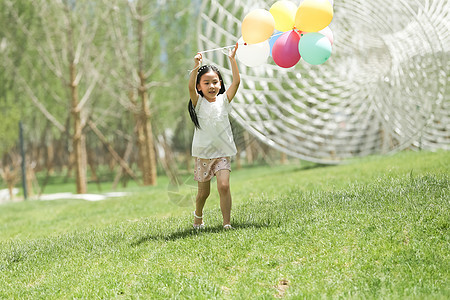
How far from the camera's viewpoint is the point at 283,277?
3.35 meters

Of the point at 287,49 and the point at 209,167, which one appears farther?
the point at 287,49

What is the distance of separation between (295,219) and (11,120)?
17568mm

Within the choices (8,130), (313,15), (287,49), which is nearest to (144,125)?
(8,130)

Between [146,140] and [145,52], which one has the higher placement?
[145,52]

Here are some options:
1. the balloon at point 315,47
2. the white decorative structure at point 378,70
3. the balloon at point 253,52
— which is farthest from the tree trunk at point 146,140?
the balloon at point 315,47

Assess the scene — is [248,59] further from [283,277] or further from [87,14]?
[87,14]

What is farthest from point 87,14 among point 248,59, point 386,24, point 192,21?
point 248,59

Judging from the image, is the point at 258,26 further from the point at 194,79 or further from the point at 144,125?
the point at 144,125

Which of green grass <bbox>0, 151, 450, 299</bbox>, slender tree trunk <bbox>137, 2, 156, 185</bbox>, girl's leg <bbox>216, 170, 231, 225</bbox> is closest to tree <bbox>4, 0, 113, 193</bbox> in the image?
slender tree trunk <bbox>137, 2, 156, 185</bbox>

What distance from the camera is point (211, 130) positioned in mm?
4426

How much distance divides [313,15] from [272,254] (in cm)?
230

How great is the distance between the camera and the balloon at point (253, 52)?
489cm

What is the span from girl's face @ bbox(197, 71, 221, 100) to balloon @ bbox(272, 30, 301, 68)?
0.80 meters

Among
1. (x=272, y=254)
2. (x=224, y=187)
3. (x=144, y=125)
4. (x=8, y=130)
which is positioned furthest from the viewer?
(x=8, y=130)
